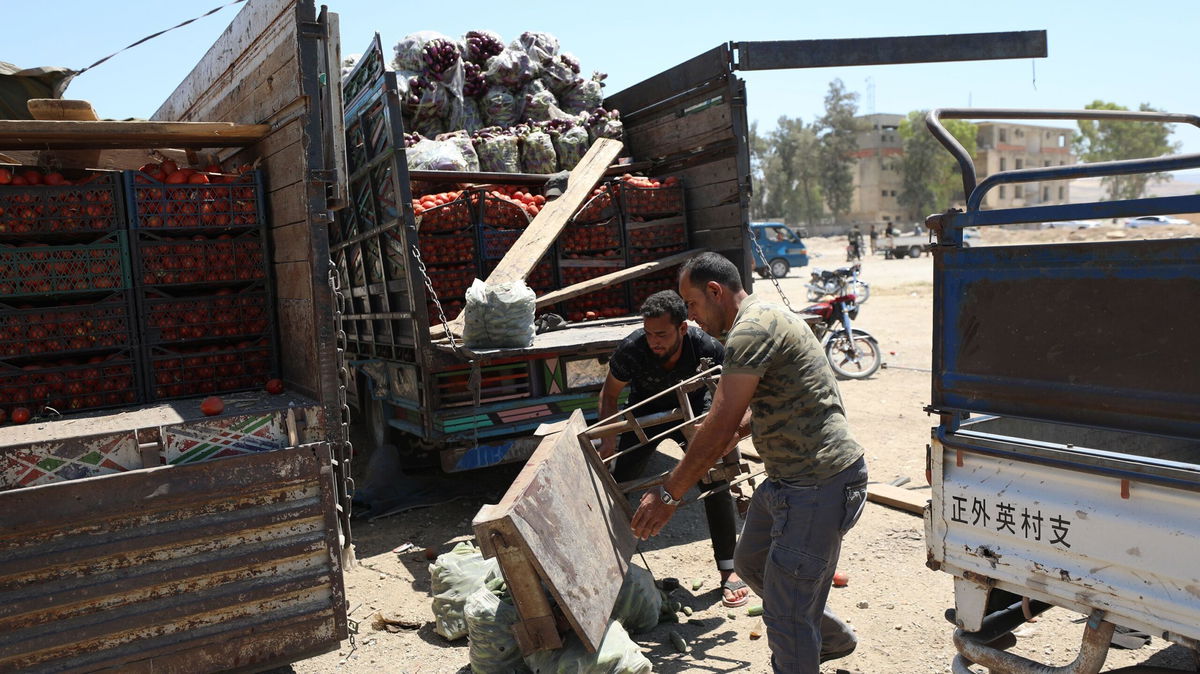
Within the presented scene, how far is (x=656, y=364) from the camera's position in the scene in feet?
15.0

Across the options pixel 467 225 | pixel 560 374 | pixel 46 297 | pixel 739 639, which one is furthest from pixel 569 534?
pixel 467 225

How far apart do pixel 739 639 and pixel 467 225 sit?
4140mm

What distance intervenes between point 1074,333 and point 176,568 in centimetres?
336

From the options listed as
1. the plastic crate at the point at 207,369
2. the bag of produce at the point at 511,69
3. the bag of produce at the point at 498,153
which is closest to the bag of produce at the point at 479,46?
the bag of produce at the point at 511,69

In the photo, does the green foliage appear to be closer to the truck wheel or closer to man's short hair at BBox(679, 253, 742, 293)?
the truck wheel

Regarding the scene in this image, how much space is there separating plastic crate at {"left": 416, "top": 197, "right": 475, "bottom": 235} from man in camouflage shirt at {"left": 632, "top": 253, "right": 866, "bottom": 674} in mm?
3926

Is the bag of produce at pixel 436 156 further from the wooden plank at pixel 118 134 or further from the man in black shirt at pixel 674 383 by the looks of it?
the man in black shirt at pixel 674 383

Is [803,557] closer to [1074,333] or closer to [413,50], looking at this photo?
[1074,333]

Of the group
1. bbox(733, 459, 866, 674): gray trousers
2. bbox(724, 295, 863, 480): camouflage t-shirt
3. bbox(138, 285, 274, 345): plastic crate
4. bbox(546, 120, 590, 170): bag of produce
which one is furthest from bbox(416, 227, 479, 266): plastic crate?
bbox(733, 459, 866, 674): gray trousers

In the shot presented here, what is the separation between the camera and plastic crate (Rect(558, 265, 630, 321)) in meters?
7.38

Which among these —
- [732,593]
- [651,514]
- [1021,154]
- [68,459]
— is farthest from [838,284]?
[1021,154]

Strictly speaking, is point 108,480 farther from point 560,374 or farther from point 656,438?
point 560,374

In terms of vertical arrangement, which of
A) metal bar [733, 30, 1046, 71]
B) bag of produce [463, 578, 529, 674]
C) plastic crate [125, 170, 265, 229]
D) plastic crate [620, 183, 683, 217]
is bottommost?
bag of produce [463, 578, 529, 674]

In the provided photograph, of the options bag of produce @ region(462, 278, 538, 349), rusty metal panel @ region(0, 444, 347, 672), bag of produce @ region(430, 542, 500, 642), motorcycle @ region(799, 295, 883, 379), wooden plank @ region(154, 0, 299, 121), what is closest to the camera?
rusty metal panel @ region(0, 444, 347, 672)
